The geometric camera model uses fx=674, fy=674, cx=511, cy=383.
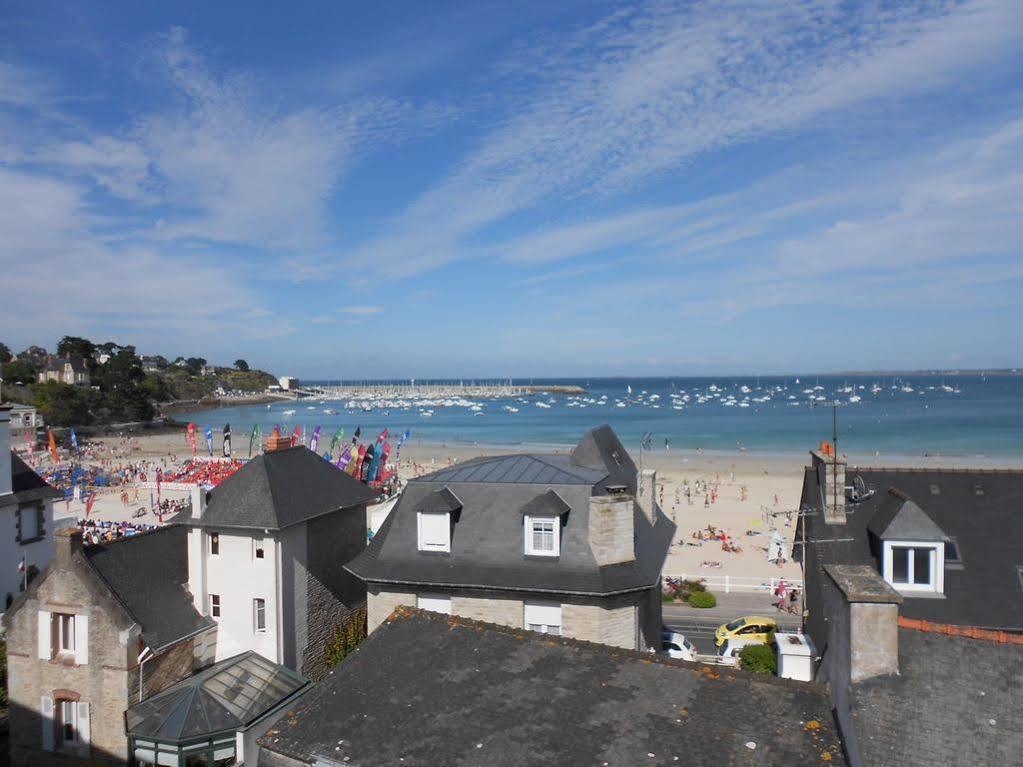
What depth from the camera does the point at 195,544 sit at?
56.6 feet

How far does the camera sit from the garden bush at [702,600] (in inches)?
1006

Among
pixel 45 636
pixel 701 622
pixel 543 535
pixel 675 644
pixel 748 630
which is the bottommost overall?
pixel 701 622

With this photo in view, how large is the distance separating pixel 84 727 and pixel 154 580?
3.24 metres

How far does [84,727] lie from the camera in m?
14.6

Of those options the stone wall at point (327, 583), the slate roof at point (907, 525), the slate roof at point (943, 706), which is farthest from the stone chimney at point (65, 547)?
the slate roof at point (907, 525)

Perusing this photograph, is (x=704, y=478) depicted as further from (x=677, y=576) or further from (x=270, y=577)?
(x=270, y=577)

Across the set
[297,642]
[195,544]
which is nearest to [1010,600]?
[297,642]

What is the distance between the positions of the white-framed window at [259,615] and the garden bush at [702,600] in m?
16.0

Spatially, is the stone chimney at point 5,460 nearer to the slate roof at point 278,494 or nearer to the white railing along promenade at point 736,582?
the slate roof at point 278,494

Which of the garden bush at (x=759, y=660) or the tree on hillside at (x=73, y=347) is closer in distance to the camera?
the garden bush at (x=759, y=660)

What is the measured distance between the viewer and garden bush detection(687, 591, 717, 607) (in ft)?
83.9

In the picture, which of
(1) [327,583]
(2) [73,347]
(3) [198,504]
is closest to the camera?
(3) [198,504]

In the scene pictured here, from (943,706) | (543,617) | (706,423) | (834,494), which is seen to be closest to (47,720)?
(543,617)

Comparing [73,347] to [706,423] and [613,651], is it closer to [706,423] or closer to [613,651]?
[706,423]
